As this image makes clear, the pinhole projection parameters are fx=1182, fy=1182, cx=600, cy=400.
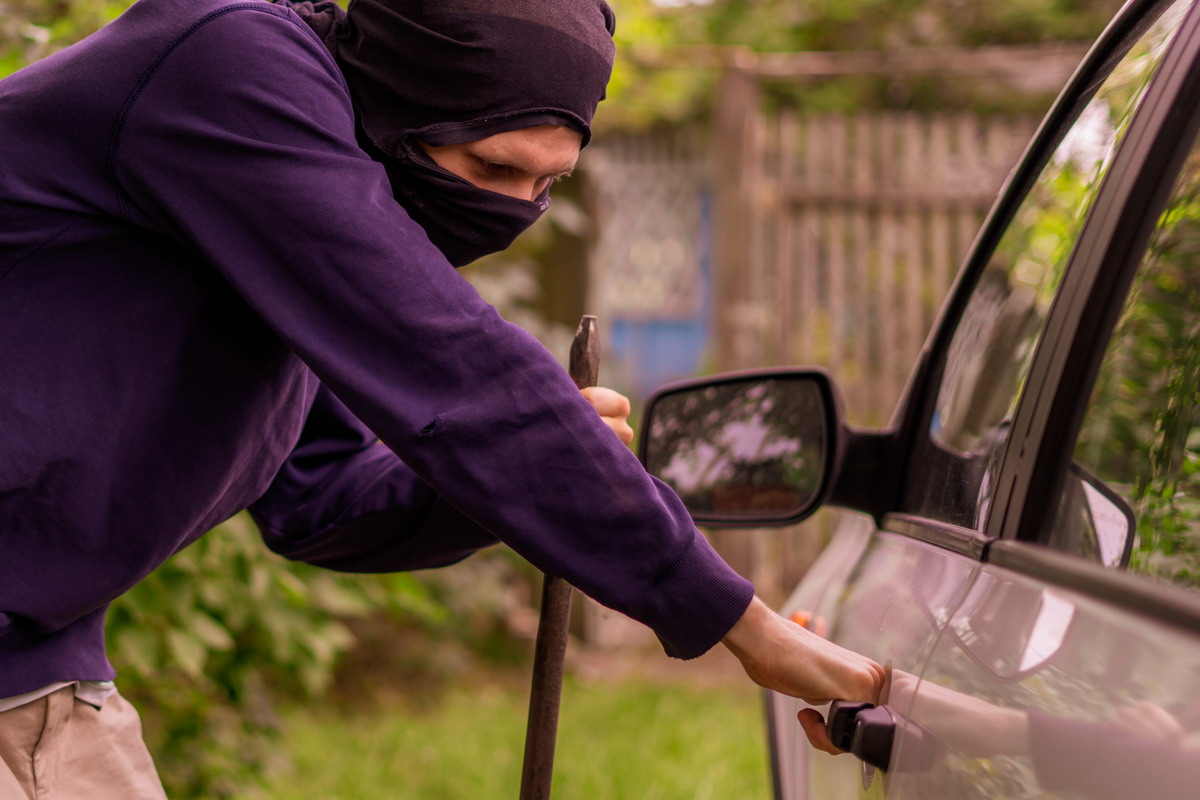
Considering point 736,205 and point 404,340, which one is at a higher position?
→ point 404,340

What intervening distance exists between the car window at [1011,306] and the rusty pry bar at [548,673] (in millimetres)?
500

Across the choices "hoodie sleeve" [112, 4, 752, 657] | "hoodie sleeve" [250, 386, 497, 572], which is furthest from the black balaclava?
"hoodie sleeve" [250, 386, 497, 572]

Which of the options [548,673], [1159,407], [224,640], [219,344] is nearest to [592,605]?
[224,640]

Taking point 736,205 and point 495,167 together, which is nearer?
point 495,167

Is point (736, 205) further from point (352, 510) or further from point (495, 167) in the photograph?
point (495, 167)

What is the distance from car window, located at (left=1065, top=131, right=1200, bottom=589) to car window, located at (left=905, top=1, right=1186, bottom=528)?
0.30ft

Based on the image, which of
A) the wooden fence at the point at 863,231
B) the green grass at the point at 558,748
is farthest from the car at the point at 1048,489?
the wooden fence at the point at 863,231

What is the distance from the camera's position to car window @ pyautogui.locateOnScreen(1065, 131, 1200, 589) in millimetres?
1206

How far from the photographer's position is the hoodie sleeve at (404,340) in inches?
47.3

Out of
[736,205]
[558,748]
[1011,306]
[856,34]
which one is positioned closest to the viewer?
[1011,306]

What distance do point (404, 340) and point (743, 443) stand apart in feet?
2.87

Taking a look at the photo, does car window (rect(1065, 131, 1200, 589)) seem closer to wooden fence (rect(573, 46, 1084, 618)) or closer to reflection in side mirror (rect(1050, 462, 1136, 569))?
reflection in side mirror (rect(1050, 462, 1136, 569))

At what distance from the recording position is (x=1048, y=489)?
118 centimetres

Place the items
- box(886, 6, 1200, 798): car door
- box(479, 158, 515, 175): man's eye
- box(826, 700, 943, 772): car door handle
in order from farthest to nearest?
box(479, 158, 515, 175): man's eye → box(826, 700, 943, 772): car door handle → box(886, 6, 1200, 798): car door
